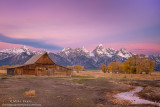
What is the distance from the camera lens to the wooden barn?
190 feet

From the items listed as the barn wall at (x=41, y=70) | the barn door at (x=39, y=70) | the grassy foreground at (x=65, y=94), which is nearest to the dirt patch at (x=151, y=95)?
the grassy foreground at (x=65, y=94)

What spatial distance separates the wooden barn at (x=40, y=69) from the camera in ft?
190

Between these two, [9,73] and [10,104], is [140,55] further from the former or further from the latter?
[10,104]

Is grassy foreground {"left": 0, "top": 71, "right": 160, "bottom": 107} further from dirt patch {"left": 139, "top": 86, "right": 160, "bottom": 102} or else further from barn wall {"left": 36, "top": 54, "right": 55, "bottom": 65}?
barn wall {"left": 36, "top": 54, "right": 55, "bottom": 65}

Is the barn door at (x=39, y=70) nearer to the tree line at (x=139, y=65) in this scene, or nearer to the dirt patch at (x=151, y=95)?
the dirt patch at (x=151, y=95)

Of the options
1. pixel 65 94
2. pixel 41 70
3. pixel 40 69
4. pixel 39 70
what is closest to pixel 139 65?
pixel 41 70

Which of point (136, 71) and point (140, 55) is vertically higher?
point (140, 55)

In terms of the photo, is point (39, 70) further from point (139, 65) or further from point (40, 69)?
point (139, 65)

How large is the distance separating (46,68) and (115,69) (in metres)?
57.0


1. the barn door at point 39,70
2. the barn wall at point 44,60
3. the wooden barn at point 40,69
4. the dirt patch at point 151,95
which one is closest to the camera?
the dirt patch at point 151,95

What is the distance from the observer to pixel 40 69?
202 ft

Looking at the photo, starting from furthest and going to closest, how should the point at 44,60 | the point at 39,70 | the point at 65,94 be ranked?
the point at 44,60, the point at 39,70, the point at 65,94

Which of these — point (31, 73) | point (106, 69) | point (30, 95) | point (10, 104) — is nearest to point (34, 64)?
point (31, 73)

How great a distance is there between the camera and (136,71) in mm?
82688
